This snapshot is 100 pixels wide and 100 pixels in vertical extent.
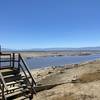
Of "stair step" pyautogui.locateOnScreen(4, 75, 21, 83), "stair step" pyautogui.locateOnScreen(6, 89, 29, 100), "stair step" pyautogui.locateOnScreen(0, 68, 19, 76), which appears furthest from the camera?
"stair step" pyautogui.locateOnScreen(0, 68, 19, 76)

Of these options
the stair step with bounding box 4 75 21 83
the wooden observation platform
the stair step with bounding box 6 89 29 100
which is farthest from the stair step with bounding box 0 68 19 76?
the stair step with bounding box 6 89 29 100

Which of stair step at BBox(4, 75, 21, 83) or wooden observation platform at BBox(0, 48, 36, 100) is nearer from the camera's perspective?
wooden observation platform at BBox(0, 48, 36, 100)

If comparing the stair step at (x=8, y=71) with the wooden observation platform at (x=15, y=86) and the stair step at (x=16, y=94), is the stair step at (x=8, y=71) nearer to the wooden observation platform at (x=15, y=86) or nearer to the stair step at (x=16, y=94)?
the wooden observation platform at (x=15, y=86)

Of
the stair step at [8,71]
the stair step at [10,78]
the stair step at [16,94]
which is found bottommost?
the stair step at [16,94]

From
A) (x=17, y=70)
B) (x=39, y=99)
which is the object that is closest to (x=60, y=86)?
(x=39, y=99)

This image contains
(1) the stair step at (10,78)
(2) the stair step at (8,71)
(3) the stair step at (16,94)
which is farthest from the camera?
(2) the stair step at (8,71)

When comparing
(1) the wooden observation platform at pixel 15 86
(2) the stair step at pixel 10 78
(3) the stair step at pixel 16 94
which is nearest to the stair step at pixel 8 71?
(1) the wooden observation platform at pixel 15 86

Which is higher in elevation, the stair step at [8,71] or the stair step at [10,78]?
the stair step at [8,71]

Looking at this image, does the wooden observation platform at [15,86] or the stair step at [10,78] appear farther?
the stair step at [10,78]

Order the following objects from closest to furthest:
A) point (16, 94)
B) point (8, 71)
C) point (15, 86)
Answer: point (16, 94), point (15, 86), point (8, 71)

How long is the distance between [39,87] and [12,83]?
→ 478cm

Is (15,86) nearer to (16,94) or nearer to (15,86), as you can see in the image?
(15,86)

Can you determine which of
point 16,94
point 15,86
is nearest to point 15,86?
point 15,86

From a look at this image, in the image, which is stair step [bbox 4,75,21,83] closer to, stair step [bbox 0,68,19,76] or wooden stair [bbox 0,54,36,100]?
wooden stair [bbox 0,54,36,100]
